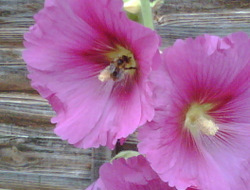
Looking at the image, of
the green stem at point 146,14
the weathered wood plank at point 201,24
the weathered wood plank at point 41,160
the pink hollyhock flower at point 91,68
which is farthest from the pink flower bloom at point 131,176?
the weathered wood plank at point 41,160

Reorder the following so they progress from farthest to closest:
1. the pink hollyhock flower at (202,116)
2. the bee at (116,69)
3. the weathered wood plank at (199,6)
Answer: the weathered wood plank at (199,6) → the bee at (116,69) → the pink hollyhock flower at (202,116)

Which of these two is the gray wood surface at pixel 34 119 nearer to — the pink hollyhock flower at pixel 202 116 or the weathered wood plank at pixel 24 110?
the weathered wood plank at pixel 24 110

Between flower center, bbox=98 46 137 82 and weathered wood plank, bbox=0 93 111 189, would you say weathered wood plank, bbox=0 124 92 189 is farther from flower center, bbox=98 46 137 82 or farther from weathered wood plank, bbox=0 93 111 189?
flower center, bbox=98 46 137 82

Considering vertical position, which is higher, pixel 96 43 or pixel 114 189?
pixel 96 43

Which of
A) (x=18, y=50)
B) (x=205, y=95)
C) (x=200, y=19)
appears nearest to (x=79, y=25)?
(x=205, y=95)

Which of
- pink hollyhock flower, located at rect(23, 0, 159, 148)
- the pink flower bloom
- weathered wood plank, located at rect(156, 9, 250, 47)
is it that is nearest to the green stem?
pink hollyhock flower, located at rect(23, 0, 159, 148)

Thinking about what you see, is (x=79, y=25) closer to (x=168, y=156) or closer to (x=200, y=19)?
(x=168, y=156)
